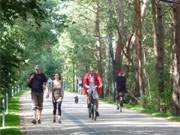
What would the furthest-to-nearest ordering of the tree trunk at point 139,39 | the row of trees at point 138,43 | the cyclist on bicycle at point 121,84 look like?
1. the tree trunk at point 139,39
2. the row of trees at point 138,43
3. the cyclist on bicycle at point 121,84

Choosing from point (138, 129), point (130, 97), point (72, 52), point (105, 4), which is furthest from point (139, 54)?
point (72, 52)

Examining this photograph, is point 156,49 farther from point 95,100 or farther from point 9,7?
point 9,7

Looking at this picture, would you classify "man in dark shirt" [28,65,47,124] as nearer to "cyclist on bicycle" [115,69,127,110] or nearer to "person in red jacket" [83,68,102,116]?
"person in red jacket" [83,68,102,116]

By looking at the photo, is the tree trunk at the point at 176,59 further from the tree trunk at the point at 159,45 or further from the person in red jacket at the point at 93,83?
Answer: the person in red jacket at the point at 93,83

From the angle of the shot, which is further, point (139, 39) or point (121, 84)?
point (139, 39)

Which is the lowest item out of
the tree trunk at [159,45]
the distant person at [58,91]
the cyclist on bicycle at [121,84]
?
the distant person at [58,91]

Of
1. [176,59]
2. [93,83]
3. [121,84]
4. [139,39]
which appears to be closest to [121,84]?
[121,84]

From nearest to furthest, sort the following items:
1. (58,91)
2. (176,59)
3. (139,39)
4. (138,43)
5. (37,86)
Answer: (37,86) → (58,91) → (176,59) → (139,39) → (138,43)

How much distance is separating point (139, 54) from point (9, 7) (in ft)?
76.5

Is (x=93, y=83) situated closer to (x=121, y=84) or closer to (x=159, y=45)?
(x=121, y=84)

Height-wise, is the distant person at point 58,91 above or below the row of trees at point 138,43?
below

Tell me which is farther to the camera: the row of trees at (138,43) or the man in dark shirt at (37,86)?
the row of trees at (138,43)

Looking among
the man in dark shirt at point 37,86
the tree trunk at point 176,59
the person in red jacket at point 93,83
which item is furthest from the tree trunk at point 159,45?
the man in dark shirt at point 37,86

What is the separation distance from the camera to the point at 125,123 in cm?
2197
